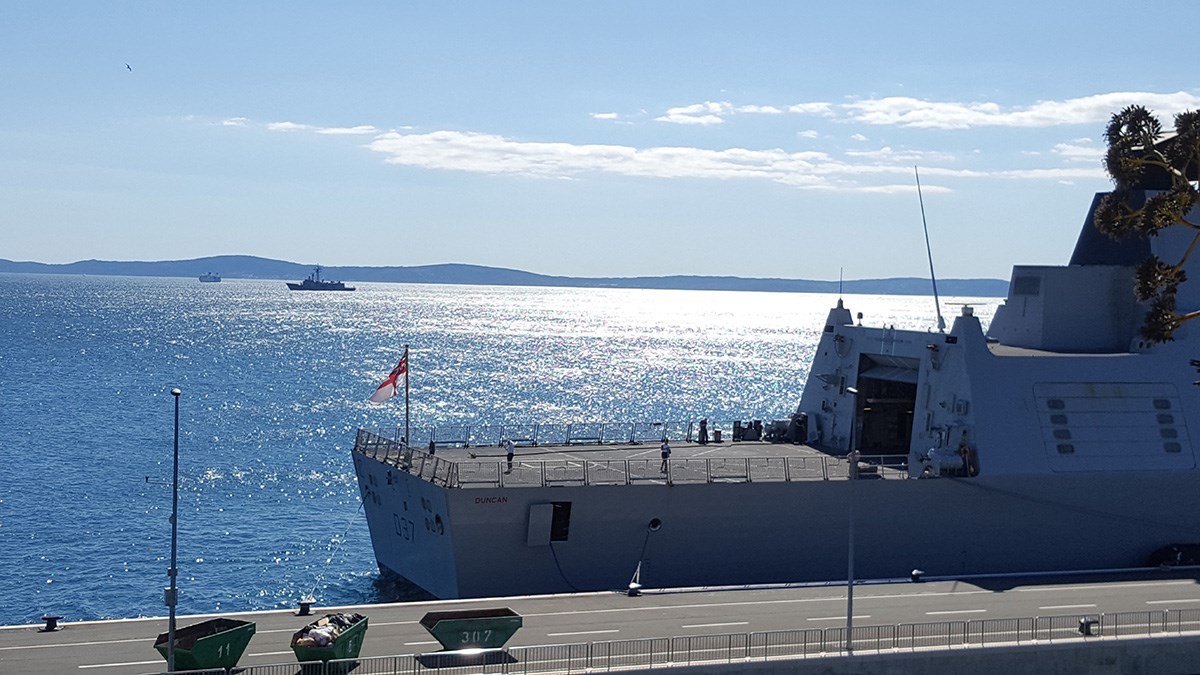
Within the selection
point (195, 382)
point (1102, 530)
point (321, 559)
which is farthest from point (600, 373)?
point (1102, 530)

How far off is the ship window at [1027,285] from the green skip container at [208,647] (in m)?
27.0

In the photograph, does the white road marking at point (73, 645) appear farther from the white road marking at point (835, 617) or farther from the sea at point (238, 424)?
the white road marking at point (835, 617)

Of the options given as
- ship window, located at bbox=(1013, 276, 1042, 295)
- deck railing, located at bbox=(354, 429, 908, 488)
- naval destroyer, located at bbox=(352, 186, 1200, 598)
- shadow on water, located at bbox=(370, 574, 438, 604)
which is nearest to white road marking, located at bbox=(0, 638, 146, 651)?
naval destroyer, located at bbox=(352, 186, 1200, 598)

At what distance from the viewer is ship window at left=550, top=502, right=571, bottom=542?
34.2 metres

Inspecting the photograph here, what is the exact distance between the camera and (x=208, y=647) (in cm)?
2408

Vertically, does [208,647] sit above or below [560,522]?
below

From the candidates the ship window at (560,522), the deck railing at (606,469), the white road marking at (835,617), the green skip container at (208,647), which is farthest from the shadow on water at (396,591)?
the green skip container at (208,647)

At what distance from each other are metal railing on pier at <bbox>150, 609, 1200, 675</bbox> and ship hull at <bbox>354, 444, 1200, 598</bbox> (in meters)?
7.39

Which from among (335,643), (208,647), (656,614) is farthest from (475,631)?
(656,614)

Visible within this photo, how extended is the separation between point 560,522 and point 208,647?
11.9m

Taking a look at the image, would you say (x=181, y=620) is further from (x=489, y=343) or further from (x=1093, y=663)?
(x=489, y=343)

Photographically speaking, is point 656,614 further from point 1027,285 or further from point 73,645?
point 1027,285

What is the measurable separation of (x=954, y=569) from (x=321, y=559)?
22.7 meters

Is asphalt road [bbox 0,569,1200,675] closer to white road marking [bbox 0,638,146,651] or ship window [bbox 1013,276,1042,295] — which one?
white road marking [bbox 0,638,146,651]
